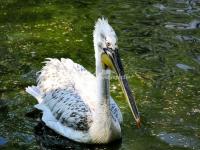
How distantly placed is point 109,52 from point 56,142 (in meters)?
1.27

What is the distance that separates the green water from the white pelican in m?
0.24

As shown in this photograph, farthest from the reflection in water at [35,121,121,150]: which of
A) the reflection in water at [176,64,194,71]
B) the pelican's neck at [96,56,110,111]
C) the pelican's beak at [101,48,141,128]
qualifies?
the reflection in water at [176,64,194,71]

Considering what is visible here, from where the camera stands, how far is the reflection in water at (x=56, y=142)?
714 cm

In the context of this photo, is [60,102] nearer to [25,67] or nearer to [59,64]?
[59,64]

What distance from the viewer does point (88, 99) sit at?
743 cm

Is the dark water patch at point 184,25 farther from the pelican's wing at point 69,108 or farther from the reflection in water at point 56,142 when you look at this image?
the reflection in water at point 56,142

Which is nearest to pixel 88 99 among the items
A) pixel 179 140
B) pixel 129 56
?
pixel 179 140

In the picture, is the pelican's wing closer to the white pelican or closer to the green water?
the white pelican

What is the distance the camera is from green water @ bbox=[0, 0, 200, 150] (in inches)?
293

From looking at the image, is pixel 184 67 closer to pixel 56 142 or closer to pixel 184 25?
pixel 184 25

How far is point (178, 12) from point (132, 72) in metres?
2.87

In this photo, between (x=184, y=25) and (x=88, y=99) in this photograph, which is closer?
(x=88, y=99)

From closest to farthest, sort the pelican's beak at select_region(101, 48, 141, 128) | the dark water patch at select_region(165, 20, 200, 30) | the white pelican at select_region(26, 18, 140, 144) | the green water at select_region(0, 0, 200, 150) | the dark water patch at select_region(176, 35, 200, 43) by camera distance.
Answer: the pelican's beak at select_region(101, 48, 141, 128) < the white pelican at select_region(26, 18, 140, 144) < the green water at select_region(0, 0, 200, 150) < the dark water patch at select_region(176, 35, 200, 43) < the dark water patch at select_region(165, 20, 200, 30)

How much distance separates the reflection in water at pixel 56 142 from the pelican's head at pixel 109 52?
671mm
